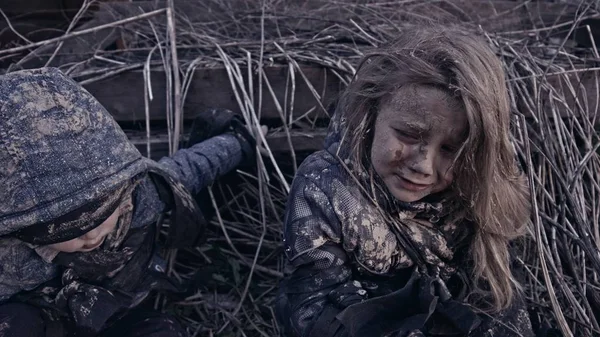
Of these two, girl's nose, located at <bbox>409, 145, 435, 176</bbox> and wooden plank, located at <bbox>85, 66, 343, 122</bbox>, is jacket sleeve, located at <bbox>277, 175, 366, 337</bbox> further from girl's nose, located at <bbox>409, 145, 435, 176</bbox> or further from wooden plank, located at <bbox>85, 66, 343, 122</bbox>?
wooden plank, located at <bbox>85, 66, 343, 122</bbox>

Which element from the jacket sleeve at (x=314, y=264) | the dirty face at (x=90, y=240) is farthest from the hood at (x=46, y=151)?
the jacket sleeve at (x=314, y=264)

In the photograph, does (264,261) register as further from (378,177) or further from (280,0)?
(280,0)

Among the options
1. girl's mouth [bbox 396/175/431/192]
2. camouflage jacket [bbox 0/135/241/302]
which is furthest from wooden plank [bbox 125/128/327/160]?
girl's mouth [bbox 396/175/431/192]

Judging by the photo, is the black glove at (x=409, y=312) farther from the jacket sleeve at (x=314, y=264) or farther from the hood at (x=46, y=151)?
the hood at (x=46, y=151)

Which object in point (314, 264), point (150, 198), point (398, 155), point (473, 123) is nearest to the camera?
point (473, 123)

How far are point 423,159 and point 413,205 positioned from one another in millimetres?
216

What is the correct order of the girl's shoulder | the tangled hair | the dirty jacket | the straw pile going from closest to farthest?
the tangled hair
the dirty jacket
the girl's shoulder
the straw pile

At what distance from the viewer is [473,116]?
1.67m

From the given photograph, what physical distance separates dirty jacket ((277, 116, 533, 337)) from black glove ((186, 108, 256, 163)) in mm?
674

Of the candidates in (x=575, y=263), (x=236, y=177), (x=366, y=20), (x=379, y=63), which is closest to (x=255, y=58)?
(x=236, y=177)

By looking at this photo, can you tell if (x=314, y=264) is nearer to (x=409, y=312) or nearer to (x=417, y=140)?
(x=409, y=312)

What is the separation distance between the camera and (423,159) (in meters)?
1.74

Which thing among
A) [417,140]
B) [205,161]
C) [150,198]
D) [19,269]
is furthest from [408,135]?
[19,269]

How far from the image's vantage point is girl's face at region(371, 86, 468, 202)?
1713mm
